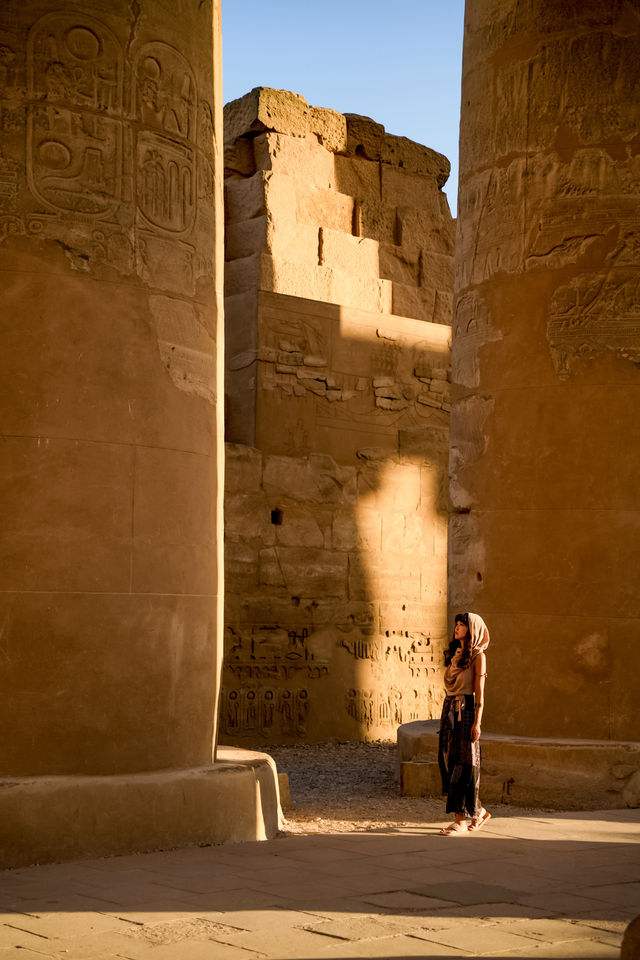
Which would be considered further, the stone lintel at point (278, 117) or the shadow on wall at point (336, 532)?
the stone lintel at point (278, 117)

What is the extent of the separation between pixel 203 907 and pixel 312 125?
11500 mm

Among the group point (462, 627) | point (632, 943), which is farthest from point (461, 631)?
point (632, 943)

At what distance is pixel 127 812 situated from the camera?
596 cm

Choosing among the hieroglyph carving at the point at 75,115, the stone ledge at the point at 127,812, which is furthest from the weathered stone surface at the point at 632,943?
the hieroglyph carving at the point at 75,115

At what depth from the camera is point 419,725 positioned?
9.94 metres

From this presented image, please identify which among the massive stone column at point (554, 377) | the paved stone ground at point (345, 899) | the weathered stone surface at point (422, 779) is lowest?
the weathered stone surface at point (422, 779)

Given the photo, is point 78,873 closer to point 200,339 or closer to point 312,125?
point 200,339

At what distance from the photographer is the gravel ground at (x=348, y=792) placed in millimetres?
8250

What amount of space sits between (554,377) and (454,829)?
11.4ft

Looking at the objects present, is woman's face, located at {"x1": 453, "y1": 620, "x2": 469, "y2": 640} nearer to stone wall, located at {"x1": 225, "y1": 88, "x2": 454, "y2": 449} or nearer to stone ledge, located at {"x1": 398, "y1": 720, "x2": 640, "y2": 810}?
stone ledge, located at {"x1": 398, "y1": 720, "x2": 640, "y2": 810}

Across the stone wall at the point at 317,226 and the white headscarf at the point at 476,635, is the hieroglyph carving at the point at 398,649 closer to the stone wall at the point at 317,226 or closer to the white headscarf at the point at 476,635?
the stone wall at the point at 317,226

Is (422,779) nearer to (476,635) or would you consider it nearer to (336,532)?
(476,635)

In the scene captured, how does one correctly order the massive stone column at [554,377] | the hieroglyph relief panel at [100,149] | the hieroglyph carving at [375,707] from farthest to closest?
1. the hieroglyph carving at [375,707]
2. the massive stone column at [554,377]
3. the hieroglyph relief panel at [100,149]

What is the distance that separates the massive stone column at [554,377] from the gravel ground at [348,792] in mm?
891
